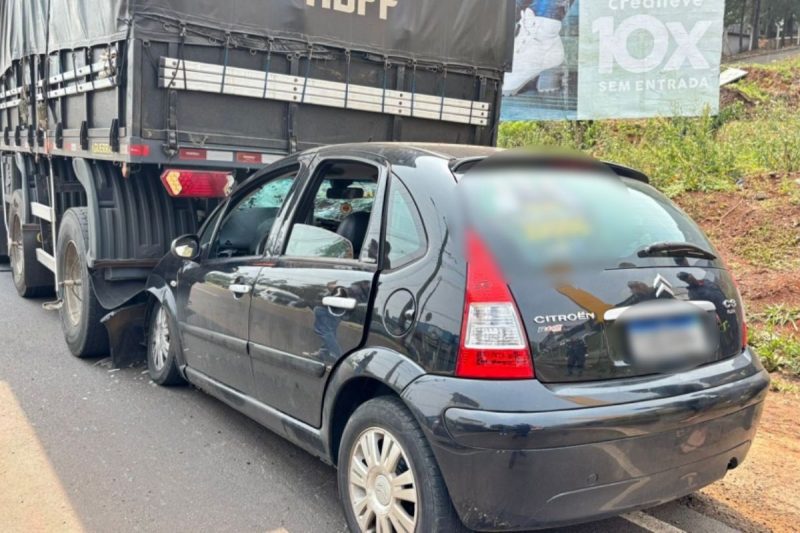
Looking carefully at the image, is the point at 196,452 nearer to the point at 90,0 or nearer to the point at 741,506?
the point at 741,506

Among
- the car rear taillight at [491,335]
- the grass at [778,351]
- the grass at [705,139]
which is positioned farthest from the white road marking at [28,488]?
the grass at [705,139]

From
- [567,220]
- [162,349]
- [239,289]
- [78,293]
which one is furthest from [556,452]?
[78,293]

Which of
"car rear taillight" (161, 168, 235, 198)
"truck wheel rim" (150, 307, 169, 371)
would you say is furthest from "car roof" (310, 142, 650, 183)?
"truck wheel rim" (150, 307, 169, 371)

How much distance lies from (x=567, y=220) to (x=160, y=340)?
3487mm

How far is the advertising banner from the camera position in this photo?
12.0 m

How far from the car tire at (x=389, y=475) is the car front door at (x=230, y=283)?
1.05m

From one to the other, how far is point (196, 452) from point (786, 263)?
5825 mm

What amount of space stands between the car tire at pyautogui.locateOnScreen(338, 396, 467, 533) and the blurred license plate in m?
0.87

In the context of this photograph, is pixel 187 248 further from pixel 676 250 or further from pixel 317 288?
pixel 676 250

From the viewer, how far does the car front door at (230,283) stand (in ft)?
12.8

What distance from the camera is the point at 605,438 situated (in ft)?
8.14

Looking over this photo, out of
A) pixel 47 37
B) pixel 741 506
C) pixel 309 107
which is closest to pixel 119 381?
pixel 309 107


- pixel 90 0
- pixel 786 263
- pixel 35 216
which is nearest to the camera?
pixel 90 0

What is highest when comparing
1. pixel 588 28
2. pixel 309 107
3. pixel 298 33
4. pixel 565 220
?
pixel 588 28
